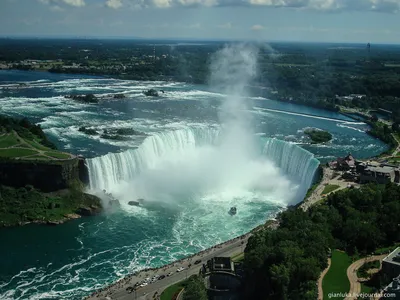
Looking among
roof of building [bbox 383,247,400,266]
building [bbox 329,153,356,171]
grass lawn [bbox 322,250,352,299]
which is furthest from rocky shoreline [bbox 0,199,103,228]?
roof of building [bbox 383,247,400,266]

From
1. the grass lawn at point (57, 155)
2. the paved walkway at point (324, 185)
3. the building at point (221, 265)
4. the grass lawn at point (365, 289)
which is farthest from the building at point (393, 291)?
the grass lawn at point (57, 155)

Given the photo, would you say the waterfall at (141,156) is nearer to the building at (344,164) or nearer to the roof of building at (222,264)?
the building at (344,164)

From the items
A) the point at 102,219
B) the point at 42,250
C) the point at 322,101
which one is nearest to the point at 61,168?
the point at 102,219

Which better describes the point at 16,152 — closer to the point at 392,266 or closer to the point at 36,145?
the point at 36,145

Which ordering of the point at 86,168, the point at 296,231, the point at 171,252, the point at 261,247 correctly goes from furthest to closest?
the point at 86,168, the point at 171,252, the point at 296,231, the point at 261,247

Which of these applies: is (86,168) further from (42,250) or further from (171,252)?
(171,252)

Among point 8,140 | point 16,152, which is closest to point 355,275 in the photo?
point 16,152
